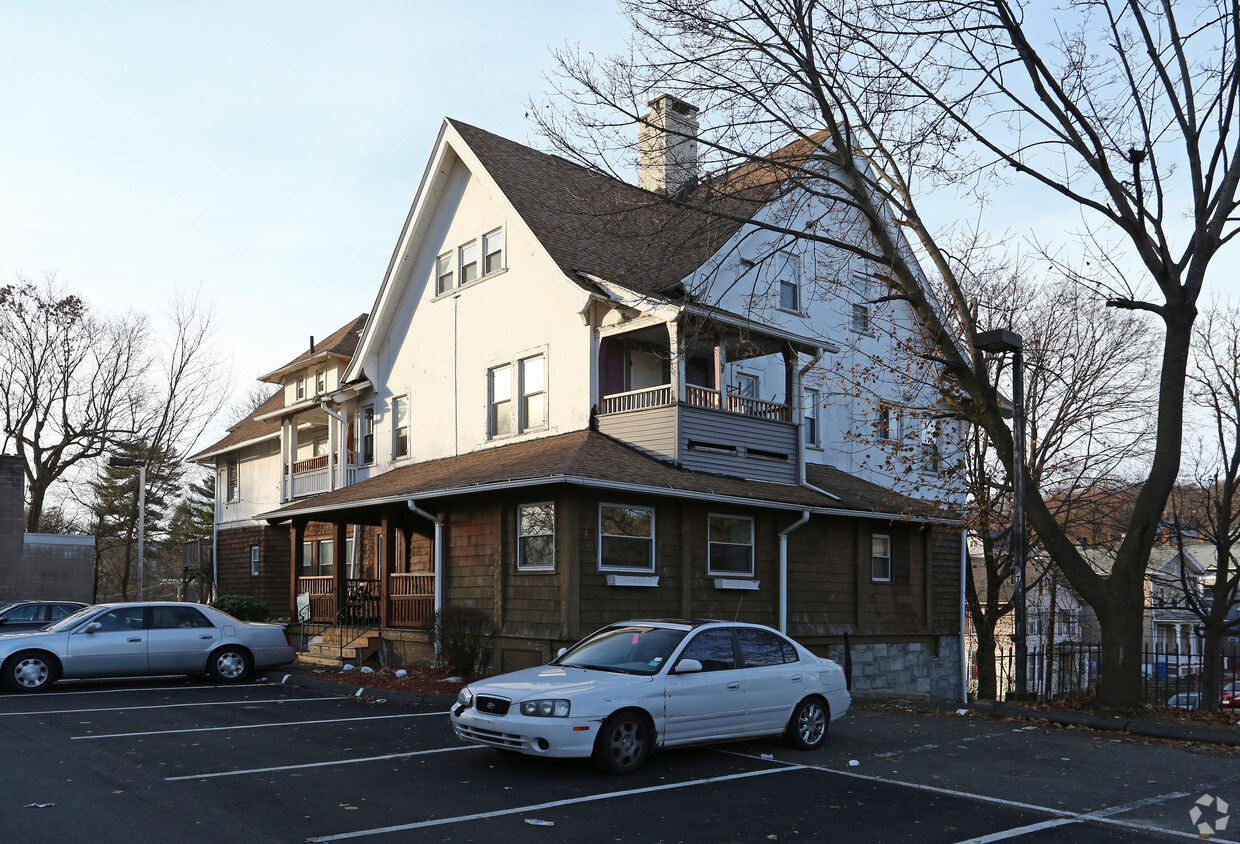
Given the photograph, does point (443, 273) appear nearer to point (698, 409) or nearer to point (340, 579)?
point (340, 579)

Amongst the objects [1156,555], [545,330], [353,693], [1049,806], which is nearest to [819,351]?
[545,330]

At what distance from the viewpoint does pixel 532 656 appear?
17.9m

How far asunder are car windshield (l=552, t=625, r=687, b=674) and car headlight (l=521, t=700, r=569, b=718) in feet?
3.59

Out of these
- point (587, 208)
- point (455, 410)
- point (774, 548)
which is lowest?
point (774, 548)

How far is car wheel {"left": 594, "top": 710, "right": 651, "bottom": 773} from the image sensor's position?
371 inches

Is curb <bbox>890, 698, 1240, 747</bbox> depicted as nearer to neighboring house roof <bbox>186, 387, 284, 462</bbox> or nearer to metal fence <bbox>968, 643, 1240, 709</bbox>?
metal fence <bbox>968, 643, 1240, 709</bbox>

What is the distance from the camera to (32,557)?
104ft

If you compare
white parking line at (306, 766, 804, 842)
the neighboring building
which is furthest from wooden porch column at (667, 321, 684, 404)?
the neighboring building

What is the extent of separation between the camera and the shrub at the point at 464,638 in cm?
1830

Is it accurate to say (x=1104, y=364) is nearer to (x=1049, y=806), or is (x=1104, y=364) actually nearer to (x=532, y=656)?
(x=532, y=656)

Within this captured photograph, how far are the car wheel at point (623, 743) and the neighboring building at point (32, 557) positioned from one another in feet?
87.9

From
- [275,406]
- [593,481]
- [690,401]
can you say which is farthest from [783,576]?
[275,406]

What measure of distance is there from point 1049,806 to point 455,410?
17.3 m

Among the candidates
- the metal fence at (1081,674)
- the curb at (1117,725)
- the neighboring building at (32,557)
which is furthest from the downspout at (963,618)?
the neighboring building at (32,557)
